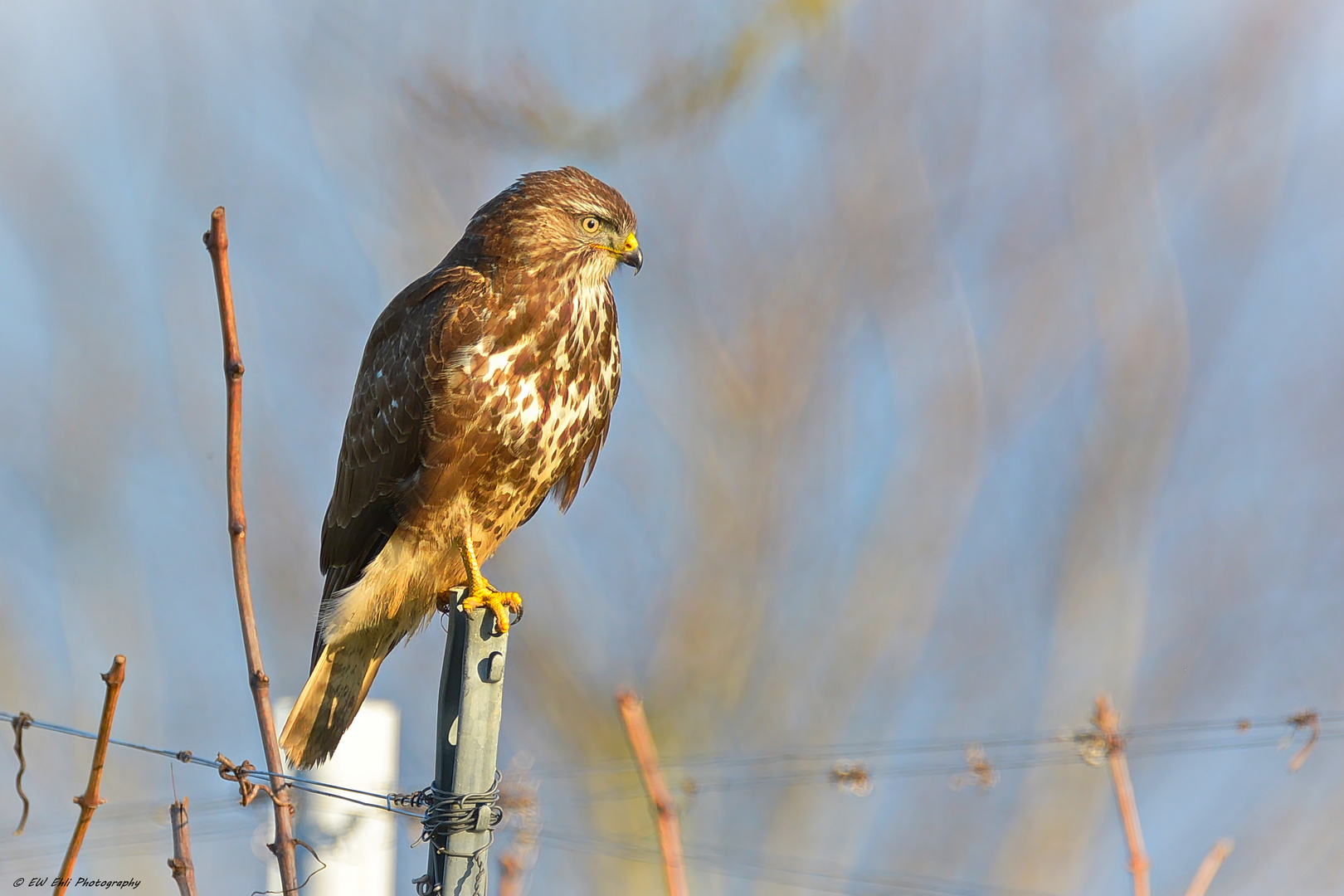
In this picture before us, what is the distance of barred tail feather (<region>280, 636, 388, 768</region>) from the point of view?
3.44 meters

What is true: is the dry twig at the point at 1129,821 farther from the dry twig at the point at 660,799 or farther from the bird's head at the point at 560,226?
the bird's head at the point at 560,226

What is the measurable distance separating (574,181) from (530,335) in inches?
28.3

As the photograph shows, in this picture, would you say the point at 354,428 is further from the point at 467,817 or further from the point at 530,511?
the point at 467,817

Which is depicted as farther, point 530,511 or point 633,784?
point 633,784

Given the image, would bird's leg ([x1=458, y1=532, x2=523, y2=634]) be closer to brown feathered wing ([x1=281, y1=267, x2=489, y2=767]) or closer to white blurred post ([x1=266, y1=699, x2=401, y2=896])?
brown feathered wing ([x1=281, y1=267, x2=489, y2=767])

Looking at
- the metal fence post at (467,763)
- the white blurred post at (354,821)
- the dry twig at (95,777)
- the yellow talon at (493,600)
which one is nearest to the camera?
the dry twig at (95,777)

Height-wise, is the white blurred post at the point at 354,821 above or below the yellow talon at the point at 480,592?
below

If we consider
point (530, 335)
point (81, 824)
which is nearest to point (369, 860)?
point (530, 335)

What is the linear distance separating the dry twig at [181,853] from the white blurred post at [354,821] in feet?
6.18

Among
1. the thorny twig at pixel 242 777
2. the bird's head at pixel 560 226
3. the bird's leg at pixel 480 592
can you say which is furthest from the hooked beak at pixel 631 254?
the thorny twig at pixel 242 777

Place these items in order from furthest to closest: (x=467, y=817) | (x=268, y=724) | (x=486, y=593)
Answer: (x=486, y=593) < (x=467, y=817) < (x=268, y=724)

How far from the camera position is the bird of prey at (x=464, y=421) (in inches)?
134

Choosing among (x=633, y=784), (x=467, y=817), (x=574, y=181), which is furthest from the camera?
(x=633, y=784)

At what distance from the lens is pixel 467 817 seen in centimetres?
216
